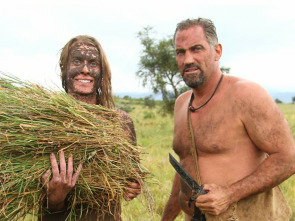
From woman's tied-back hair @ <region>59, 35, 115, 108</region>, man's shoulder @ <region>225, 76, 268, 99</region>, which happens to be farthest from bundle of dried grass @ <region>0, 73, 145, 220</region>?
man's shoulder @ <region>225, 76, 268, 99</region>

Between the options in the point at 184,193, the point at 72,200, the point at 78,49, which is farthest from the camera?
the point at 184,193

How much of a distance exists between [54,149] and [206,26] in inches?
56.0

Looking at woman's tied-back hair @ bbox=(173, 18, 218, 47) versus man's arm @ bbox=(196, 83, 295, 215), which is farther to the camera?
woman's tied-back hair @ bbox=(173, 18, 218, 47)

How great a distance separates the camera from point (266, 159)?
2.37 meters

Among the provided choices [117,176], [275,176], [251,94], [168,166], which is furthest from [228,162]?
[168,166]

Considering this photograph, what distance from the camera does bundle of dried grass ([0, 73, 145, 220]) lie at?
6.79 ft

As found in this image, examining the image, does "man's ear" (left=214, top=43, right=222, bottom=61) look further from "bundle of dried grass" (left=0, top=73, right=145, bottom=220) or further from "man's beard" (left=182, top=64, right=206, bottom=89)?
"bundle of dried grass" (left=0, top=73, right=145, bottom=220)

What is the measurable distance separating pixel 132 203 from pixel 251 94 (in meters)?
3.01

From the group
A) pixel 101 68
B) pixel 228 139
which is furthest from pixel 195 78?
pixel 101 68

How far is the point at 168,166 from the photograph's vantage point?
673 centimetres

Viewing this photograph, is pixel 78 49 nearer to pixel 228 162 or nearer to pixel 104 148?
pixel 104 148

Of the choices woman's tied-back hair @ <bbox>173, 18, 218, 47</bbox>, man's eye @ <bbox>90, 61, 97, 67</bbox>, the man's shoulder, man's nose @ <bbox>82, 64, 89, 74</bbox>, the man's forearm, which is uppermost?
woman's tied-back hair @ <bbox>173, 18, 218, 47</bbox>

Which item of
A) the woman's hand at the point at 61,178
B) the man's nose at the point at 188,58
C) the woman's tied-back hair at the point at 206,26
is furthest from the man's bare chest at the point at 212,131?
the woman's hand at the point at 61,178

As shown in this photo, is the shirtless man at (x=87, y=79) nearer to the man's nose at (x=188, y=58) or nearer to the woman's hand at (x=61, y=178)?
the woman's hand at (x=61, y=178)
